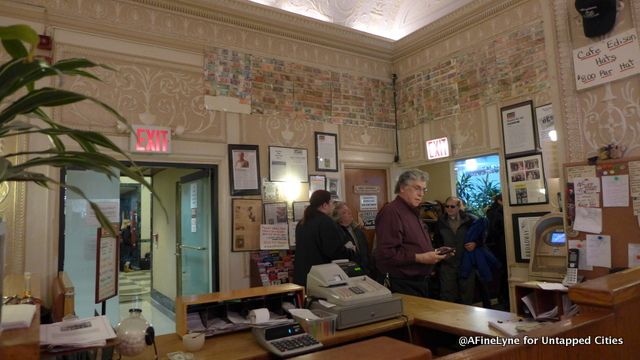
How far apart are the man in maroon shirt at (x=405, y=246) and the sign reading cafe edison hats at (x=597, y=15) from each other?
138cm

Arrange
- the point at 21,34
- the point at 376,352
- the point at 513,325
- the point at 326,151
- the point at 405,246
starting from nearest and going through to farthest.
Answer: the point at 21,34, the point at 376,352, the point at 513,325, the point at 405,246, the point at 326,151

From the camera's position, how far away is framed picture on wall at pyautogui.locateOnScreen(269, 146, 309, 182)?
4.86 metres

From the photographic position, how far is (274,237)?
4.73 metres

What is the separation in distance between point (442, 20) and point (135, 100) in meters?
3.76

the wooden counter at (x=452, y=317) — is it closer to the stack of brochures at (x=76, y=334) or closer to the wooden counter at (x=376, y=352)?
the wooden counter at (x=376, y=352)

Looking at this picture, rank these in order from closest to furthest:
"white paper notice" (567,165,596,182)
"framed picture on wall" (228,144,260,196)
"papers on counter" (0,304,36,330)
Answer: "papers on counter" (0,304,36,330) < "white paper notice" (567,165,596,182) < "framed picture on wall" (228,144,260,196)

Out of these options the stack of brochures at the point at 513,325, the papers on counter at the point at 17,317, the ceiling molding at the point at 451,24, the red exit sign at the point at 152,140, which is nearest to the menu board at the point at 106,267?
the red exit sign at the point at 152,140

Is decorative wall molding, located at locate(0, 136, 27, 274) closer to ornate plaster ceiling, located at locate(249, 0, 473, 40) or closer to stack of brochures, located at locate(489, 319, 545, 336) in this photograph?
ornate plaster ceiling, located at locate(249, 0, 473, 40)

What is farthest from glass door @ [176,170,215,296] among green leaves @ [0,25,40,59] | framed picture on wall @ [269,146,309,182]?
green leaves @ [0,25,40,59]

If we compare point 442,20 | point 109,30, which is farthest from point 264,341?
point 442,20

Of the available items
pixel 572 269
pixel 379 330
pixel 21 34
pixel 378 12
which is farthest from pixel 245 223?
pixel 21 34

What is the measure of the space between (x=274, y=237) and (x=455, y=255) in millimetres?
2078

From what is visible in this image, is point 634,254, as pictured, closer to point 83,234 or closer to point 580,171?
point 580,171

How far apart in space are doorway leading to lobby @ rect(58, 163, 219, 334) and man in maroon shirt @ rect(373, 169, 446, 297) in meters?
1.47
